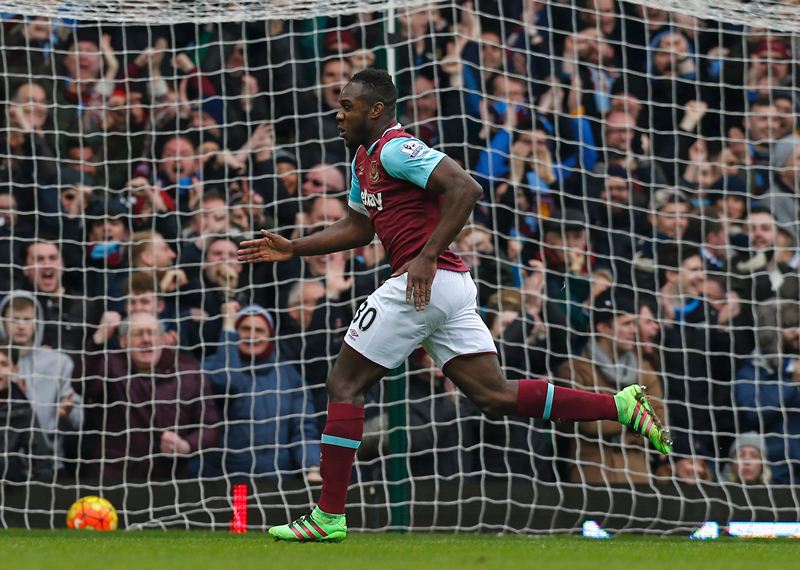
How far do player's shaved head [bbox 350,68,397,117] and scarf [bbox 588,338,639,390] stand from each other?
12.6 ft

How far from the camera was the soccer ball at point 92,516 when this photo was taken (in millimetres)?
8359

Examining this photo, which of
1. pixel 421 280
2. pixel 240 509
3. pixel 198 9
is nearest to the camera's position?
pixel 421 280

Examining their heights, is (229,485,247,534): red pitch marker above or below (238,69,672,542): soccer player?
below

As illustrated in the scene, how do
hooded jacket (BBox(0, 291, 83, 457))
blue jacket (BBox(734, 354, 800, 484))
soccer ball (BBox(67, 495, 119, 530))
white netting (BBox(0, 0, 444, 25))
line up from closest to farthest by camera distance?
1. soccer ball (BBox(67, 495, 119, 530))
2. white netting (BBox(0, 0, 444, 25))
3. hooded jacket (BBox(0, 291, 83, 457))
4. blue jacket (BBox(734, 354, 800, 484))

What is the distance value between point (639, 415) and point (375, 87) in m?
1.85

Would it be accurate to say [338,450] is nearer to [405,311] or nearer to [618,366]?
[405,311]

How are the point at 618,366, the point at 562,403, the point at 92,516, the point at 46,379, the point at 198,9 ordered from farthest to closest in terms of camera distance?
the point at 618,366, the point at 46,379, the point at 198,9, the point at 92,516, the point at 562,403

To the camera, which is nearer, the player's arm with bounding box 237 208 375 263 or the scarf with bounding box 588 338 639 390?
the player's arm with bounding box 237 208 375 263

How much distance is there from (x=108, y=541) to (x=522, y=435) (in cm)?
404

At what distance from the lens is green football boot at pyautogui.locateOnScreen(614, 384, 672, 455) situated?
613 cm

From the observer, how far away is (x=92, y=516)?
838 centimetres

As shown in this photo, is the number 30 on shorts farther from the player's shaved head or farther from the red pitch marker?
the red pitch marker

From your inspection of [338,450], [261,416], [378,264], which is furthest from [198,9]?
[338,450]

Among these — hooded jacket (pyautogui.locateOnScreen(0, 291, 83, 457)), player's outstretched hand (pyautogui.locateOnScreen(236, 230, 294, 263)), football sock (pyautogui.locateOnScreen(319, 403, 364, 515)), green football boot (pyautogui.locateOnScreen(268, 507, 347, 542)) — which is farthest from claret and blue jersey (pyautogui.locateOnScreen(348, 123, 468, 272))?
hooded jacket (pyautogui.locateOnScreen(0, 291, 83, 457))
